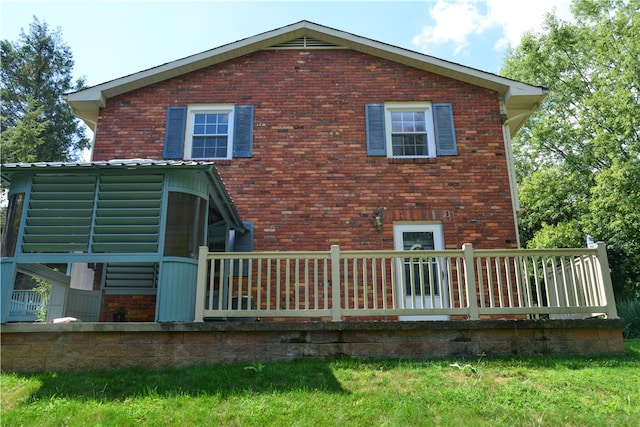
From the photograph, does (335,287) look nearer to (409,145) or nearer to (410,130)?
(409,145)

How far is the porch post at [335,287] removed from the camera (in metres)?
6.29

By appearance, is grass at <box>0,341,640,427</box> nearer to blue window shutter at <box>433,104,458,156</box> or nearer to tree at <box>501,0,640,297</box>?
blue window shutter at <box>433,104,458,156</box>

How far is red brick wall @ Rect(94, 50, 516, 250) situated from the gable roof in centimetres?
16

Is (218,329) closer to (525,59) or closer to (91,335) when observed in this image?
(91,335)

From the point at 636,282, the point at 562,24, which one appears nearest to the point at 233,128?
the point at 636,282

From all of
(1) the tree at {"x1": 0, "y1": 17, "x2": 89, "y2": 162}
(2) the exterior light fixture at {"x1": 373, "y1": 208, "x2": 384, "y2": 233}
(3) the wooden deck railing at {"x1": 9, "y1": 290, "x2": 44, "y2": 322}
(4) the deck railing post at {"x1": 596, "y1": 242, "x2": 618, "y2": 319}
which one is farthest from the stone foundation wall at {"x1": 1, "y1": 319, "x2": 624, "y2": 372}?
(1) the tree at {"x1": 0, "y1": 17, "x2": 89, "y2": 162}

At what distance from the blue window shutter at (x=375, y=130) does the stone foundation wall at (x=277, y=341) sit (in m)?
4.44

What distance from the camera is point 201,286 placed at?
244 inches

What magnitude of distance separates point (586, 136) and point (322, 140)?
16.4 m

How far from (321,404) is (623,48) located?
21594 mm

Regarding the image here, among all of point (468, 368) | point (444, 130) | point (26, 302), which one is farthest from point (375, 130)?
point (26, 302)

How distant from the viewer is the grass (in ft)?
14.2

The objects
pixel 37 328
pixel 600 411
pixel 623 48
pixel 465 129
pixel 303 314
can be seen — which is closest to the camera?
pixel 600 411

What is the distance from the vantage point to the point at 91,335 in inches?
230
